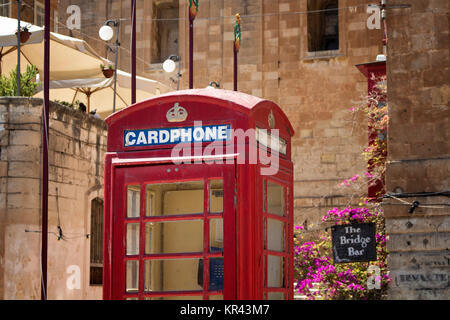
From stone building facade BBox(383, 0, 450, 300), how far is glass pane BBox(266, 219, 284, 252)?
1.93 metres

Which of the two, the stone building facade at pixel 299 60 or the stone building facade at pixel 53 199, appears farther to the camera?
the stone building facade at pixel 299 60

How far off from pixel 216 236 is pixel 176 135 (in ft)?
2.75

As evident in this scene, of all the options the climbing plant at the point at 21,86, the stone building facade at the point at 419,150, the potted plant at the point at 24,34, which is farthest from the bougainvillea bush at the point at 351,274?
the potted plant at the point at 24,34

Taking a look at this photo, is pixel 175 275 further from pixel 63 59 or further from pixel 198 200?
pixel 63 59

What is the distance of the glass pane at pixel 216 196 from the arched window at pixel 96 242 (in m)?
8.51

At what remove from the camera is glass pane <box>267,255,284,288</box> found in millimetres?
6648

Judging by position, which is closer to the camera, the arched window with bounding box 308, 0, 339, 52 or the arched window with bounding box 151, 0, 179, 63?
the arched window with bounding box 308, 0, 339, 52

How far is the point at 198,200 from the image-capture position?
22.2ft

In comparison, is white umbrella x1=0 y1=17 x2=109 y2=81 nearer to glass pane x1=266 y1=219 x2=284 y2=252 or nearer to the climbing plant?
the climbing plant

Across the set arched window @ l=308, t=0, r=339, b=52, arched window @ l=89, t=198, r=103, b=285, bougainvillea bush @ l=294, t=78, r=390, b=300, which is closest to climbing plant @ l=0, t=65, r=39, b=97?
arched window @ l=89, t=198, r=103, b=285

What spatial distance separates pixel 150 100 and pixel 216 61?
16.5 m

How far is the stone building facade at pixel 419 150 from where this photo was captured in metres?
8.20

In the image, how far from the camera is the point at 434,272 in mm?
8180

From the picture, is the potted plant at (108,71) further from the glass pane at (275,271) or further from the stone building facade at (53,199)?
the glass pane at (275,271)
